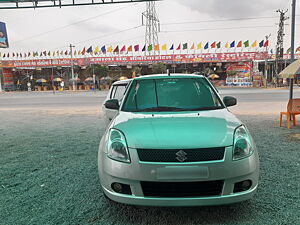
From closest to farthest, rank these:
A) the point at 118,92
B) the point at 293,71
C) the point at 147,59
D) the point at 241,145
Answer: the point at 241,145 < the point at 293,71 < the point at 118,92 < the point at 147,59

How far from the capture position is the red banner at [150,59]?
3934 centimetres

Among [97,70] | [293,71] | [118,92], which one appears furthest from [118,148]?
[97,70]

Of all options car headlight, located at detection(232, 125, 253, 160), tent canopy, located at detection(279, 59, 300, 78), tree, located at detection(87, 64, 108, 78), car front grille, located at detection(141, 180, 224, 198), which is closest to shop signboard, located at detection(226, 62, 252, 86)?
tree, located at detection(87, 64, 108, 78)

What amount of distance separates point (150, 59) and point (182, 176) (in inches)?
1590

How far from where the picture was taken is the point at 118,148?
7.70ft

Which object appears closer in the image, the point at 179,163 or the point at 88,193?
the point at 179,163

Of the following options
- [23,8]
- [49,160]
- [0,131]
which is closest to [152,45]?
[23,8]

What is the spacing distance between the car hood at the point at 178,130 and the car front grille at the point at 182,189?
338 millimetres

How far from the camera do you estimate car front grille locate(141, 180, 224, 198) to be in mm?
2164

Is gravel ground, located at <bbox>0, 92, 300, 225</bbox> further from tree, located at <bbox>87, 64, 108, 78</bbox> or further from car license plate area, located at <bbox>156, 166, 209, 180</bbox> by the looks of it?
tree, located at <bbox>87, 64, 108, 78</bbox>

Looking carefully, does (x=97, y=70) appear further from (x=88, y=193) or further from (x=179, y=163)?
(x=179, y=163)

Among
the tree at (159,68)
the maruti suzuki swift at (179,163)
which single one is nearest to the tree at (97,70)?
the tree at (159,68)

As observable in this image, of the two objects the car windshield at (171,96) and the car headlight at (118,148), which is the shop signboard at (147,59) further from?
the car headlight at (118,148)

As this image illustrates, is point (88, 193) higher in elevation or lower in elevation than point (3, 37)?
lower
